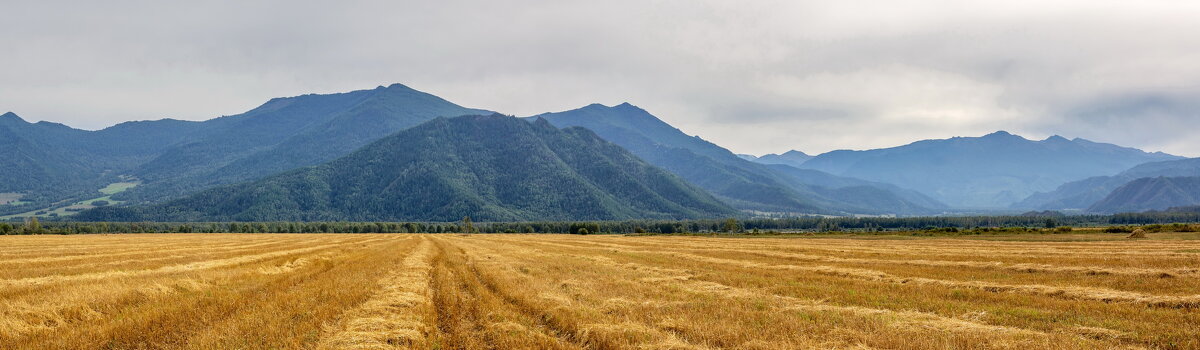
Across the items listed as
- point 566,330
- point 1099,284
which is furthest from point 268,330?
point 1099,284

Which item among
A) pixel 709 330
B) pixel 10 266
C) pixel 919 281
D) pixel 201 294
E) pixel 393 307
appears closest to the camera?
pixel 709 330

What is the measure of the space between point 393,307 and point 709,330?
9202 mm

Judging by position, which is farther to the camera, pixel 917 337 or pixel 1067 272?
pixel 1067 272

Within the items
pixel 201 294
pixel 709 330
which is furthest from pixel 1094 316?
pixel 201 294

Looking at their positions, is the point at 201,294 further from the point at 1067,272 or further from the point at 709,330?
the point at 1067,272

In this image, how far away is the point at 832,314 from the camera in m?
14.2

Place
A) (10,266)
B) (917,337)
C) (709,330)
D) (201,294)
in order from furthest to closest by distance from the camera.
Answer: (10,266) → (201,294) → (709,330) → (917,337)

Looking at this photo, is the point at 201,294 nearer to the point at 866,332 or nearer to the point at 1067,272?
the point at 866,332

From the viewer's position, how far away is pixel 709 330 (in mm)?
12156

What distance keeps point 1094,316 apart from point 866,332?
654 cm

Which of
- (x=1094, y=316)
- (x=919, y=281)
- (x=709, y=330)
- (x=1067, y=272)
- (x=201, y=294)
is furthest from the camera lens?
(x=1067, y=272)

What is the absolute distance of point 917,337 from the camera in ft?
37.0

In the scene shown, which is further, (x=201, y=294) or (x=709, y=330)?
(x=201, y=294)

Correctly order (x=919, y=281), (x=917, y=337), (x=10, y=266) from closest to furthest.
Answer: (x=917, y=337) → (x=919, y=281) → (x=10, y=266)
